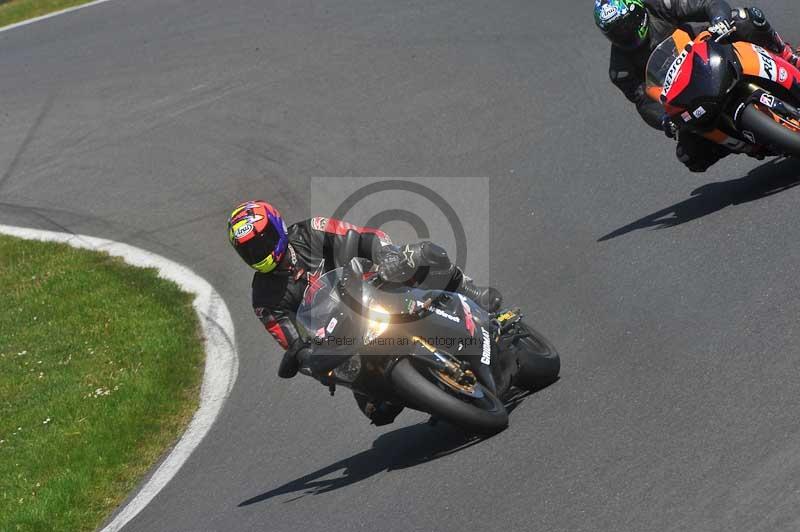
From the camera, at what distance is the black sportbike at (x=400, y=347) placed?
20.6 feet

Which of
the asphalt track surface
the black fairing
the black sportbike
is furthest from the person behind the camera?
the black fairing

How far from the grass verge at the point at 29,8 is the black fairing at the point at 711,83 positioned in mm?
14458

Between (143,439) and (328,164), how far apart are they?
486 centimetres

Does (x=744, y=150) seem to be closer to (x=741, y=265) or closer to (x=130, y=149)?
(x=741, y=265)

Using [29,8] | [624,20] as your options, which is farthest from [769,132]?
[29,8]

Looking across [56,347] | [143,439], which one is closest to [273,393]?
[143,439]

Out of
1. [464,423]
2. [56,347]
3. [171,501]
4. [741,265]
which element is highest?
[741,265]

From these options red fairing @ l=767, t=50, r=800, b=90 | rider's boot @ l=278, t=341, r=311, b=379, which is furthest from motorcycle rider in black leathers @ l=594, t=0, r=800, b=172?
rider's boot @ l=278, t=341, r=311, b=379

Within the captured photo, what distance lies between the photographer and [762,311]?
6.74m

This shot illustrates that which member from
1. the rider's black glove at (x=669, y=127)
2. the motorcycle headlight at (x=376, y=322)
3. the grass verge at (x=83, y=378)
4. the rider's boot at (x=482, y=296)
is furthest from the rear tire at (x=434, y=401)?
the rider's black glove at (x=669, y=127)

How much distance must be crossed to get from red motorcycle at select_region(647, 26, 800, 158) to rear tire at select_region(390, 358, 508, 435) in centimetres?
299

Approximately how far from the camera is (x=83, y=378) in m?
10.5

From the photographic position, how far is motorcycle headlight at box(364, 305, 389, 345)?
6.29 metres

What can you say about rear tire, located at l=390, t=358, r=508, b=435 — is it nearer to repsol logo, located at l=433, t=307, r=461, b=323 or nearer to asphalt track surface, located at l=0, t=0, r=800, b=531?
asphalt track surface, located at l=0, t=0, r=800, b=531
